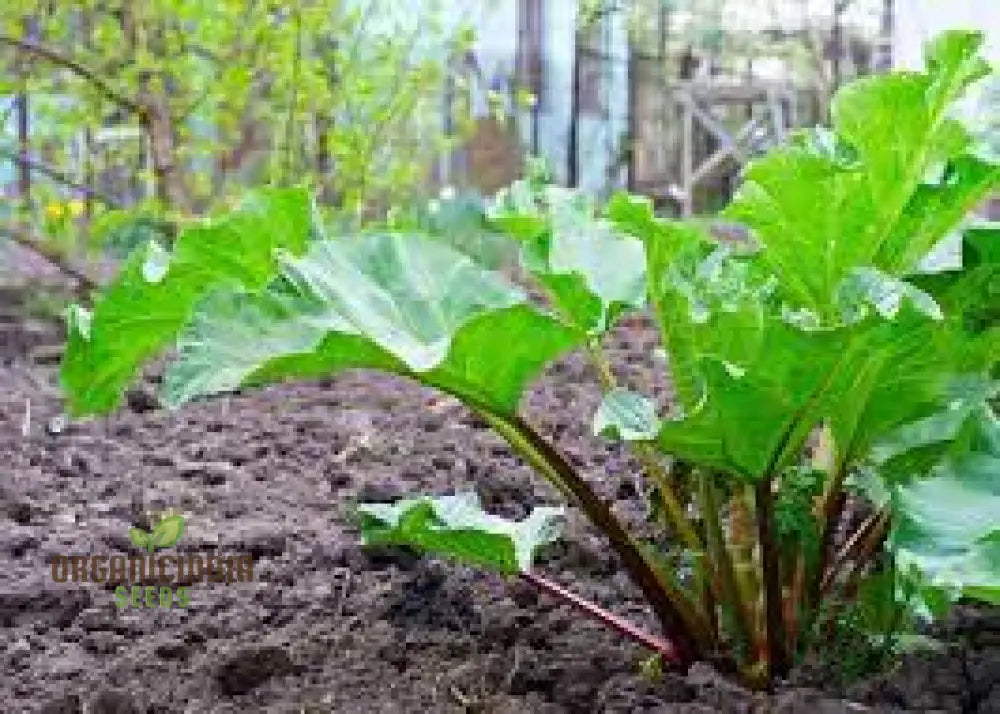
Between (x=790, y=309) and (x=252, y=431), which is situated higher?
(x=790, y=309)

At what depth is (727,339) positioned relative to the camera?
131cm

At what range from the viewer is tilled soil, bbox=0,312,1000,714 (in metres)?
1.50

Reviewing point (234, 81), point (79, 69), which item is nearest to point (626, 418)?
point (79, 69)

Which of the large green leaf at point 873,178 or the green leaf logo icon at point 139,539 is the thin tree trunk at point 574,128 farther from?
the large green leaf at point 873,178

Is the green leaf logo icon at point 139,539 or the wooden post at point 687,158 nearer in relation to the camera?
the green leaf logo icon at point 139,539

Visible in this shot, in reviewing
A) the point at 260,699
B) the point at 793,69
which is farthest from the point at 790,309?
the point at 793,69

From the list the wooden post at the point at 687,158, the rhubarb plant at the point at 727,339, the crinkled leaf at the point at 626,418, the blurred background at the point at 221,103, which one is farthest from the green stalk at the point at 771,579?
the wooden post at the point at 687,158

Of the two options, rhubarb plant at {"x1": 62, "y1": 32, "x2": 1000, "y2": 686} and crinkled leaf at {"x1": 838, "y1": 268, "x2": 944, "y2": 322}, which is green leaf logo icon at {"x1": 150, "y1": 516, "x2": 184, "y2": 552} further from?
crinkled leaf at {"x1": 838, "y1": 268, "x2": 944, "y2": 322}

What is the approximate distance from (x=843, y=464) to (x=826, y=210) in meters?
0.21

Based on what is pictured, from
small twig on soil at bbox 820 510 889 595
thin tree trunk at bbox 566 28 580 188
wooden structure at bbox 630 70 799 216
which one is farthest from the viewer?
wooden structure at bbox 630 70 799 216

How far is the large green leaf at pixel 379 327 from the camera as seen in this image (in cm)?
124

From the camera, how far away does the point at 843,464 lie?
143cm

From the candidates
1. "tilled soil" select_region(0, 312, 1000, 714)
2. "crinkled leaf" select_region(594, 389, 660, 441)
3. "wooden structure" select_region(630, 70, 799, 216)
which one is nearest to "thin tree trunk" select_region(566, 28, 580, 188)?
"wooden structure" select_region(630, 70, 799, 216)

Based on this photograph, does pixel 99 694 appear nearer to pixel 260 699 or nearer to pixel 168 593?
pixel 260 699
